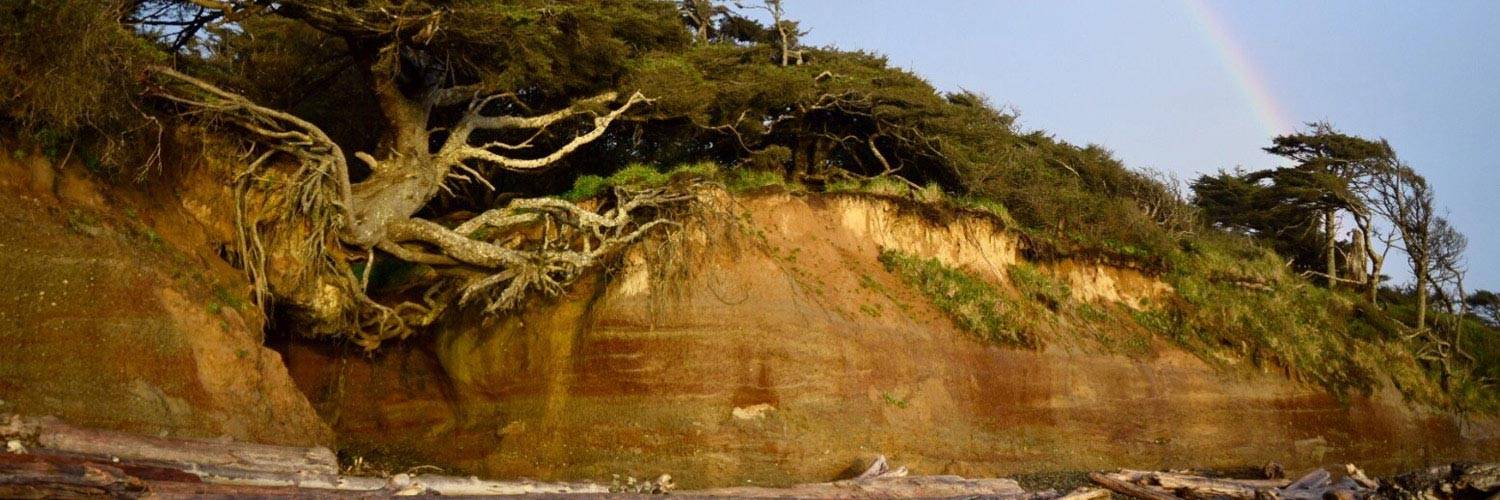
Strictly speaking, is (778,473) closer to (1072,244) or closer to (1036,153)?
(1072,244)

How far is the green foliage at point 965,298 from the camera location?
22516 millimetres

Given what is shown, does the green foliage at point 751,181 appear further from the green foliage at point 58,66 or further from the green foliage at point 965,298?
the green foliage at point 58,66

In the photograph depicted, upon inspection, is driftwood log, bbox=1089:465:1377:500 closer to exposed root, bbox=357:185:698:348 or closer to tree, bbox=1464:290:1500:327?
exposed root, bbox=357:185:698:348

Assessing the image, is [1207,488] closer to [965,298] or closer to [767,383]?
[965,298]

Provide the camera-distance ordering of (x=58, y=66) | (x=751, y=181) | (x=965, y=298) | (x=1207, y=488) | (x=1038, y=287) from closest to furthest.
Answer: (x=58, y=66) → (x=1207, y=488) → (x=751, y=181) → (x=965, y=298) → (x=1038, y=287)

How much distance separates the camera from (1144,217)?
99.8 ft

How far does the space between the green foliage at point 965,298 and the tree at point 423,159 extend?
5.51 meters

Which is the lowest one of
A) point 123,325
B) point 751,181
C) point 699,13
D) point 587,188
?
point 123,325

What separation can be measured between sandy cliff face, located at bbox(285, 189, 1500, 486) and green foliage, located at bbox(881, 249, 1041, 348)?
0.28 metres

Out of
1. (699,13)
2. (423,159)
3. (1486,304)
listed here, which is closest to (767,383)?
(423,159)

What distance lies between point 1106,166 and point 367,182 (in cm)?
2348

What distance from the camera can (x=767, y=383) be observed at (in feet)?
62.7

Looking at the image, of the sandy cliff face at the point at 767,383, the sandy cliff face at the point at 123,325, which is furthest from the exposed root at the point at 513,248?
the sandy cliff face at the point at 123,325

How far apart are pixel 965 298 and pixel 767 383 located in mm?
5517
